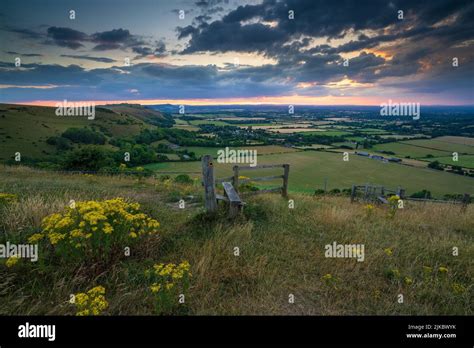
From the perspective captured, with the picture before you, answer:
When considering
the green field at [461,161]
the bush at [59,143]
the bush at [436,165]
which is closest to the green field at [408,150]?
the green field at [461,161]

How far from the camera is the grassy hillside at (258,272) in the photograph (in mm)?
3256

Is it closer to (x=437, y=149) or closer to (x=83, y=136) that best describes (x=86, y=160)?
(x=83, y=136)

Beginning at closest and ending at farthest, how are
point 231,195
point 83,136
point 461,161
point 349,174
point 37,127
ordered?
point 231,195
point 349,174
point 461,161
point 83,136
point 37,127

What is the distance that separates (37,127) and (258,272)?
3526 inches

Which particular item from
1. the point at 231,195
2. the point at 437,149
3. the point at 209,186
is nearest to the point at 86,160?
the point at 209,186

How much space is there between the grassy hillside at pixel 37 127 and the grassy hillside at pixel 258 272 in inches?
2037

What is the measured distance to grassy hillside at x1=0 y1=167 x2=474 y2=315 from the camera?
10.7 feet

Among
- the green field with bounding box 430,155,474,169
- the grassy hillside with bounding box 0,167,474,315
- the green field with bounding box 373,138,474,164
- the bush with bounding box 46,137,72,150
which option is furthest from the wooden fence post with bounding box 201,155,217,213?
the bush with bounding box 46,137,72,150

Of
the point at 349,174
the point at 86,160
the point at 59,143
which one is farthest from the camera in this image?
the point at 59,143

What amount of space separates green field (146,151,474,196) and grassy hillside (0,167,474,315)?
29.9 meters

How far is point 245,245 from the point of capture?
16.0 feet

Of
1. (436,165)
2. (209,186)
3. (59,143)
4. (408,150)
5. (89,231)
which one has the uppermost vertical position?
(59,143)

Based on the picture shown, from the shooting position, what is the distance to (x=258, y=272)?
158 inches
